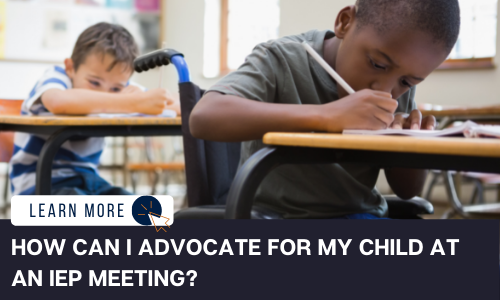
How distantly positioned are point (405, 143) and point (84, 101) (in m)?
1.31

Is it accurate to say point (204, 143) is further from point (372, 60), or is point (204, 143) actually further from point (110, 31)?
point (110, 31)

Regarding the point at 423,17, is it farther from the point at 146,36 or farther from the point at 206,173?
the point at 146,36

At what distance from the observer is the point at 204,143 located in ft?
3.32

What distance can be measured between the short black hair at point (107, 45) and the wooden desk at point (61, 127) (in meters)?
0.32

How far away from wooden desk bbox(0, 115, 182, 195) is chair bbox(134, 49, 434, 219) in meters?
0.40

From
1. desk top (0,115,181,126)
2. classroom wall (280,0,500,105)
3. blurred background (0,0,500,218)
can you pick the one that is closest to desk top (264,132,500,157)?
desk top (0,115,181,126)

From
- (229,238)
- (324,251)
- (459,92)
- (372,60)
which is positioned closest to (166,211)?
(229,238)

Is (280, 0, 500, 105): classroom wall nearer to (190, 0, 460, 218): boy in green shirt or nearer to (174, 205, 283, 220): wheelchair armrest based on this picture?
(190, 0, 460, 218): boy in green shirt

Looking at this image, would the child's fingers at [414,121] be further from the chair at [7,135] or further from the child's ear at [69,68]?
the chair at [7,135]

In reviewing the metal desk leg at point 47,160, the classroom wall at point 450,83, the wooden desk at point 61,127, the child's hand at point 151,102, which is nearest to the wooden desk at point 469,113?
the child's hand at point 151,102

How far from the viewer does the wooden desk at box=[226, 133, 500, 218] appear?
50cm

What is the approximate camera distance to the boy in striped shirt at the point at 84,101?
64.2 inches

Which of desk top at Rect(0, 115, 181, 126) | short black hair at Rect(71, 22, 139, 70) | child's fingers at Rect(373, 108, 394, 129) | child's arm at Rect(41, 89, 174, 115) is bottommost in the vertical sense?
child's fingers at Rect(373, 108, 394, 129)

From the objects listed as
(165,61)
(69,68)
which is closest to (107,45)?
(69,68)
